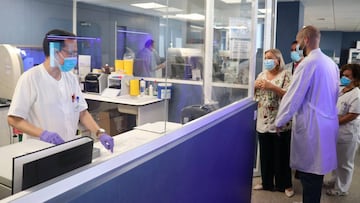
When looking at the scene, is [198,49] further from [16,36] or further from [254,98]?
[16,36]

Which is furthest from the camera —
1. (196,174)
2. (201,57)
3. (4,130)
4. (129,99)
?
(129,99)

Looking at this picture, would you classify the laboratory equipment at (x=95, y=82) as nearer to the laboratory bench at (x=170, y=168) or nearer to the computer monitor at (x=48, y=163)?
the laboratory bench at (x=170, y=168)

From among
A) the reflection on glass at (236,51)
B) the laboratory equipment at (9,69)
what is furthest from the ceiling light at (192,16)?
the laboratory equipment at (9,69)

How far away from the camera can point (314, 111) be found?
2.46 m

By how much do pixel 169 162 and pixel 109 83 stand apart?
291cm

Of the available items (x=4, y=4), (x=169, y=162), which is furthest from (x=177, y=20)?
(x=4, y=4)

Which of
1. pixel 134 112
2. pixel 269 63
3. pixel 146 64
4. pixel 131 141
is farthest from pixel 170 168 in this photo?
pixel 146 64

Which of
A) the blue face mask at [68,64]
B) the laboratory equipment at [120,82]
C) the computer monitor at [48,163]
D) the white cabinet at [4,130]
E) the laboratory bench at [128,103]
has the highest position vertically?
the blue face mask at [68,64]

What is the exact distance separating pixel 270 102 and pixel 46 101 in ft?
6.51

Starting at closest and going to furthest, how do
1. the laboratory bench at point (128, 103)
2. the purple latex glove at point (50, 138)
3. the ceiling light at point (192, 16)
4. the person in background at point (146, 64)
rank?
the purple latex glove at point (50, 138), the ceiling light at point (192, 16), the laboratory bench at point (128, 103), the person in background at point (146, 64)

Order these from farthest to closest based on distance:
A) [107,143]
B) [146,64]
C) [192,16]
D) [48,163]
Result: [146,64]
[192,16]
[107,143]
[48,163]

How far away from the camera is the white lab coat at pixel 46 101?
1718mm

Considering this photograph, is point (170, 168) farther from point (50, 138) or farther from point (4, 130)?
point (4, 130)

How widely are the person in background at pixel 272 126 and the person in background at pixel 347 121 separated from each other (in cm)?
50
